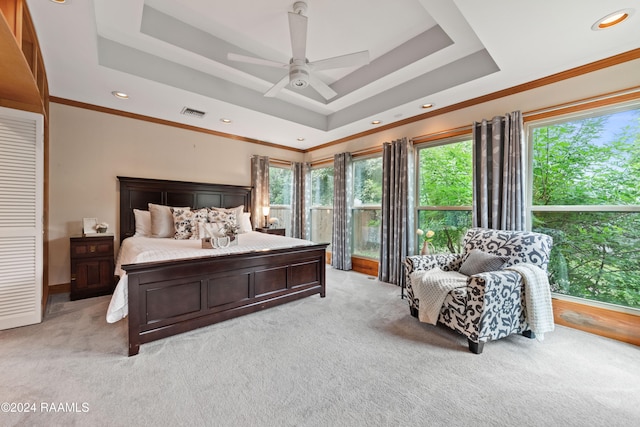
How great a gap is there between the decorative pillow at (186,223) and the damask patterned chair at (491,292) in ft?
9.59

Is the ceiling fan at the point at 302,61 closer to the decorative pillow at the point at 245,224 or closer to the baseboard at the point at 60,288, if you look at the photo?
the decorative pillow at the point at 245,224

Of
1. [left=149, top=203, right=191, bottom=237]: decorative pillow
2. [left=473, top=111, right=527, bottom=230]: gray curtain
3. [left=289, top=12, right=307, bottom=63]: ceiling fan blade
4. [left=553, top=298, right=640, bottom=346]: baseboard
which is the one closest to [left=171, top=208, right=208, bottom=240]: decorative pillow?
[left=149, top=203, right=191, bottom=237]: decorative pillow

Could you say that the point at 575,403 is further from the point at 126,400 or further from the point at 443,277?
the point at 126,400

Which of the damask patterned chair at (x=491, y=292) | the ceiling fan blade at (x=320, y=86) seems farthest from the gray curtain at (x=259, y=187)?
the damask patterned chair at (x=491, y=292)

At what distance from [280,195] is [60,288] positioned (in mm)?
3783

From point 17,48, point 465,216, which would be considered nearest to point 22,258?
point 17,48

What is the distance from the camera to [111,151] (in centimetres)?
385

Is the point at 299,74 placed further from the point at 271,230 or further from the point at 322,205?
the point at 322,205

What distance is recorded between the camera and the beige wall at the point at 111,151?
3.25 metres

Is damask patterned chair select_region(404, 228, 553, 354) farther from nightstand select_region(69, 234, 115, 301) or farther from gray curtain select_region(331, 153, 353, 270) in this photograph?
nightstand select_region(69, 234, 115, 301)

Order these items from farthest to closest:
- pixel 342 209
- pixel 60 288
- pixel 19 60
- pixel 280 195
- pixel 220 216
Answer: pixel 280 195
pixel 342 209
pixel 220 216
pixel 60 288
pixel 19 60

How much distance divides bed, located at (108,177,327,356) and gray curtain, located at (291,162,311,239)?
7.65ft

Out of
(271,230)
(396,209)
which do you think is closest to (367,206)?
(396,209)

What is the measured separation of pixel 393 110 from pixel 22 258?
4500 millimetres
